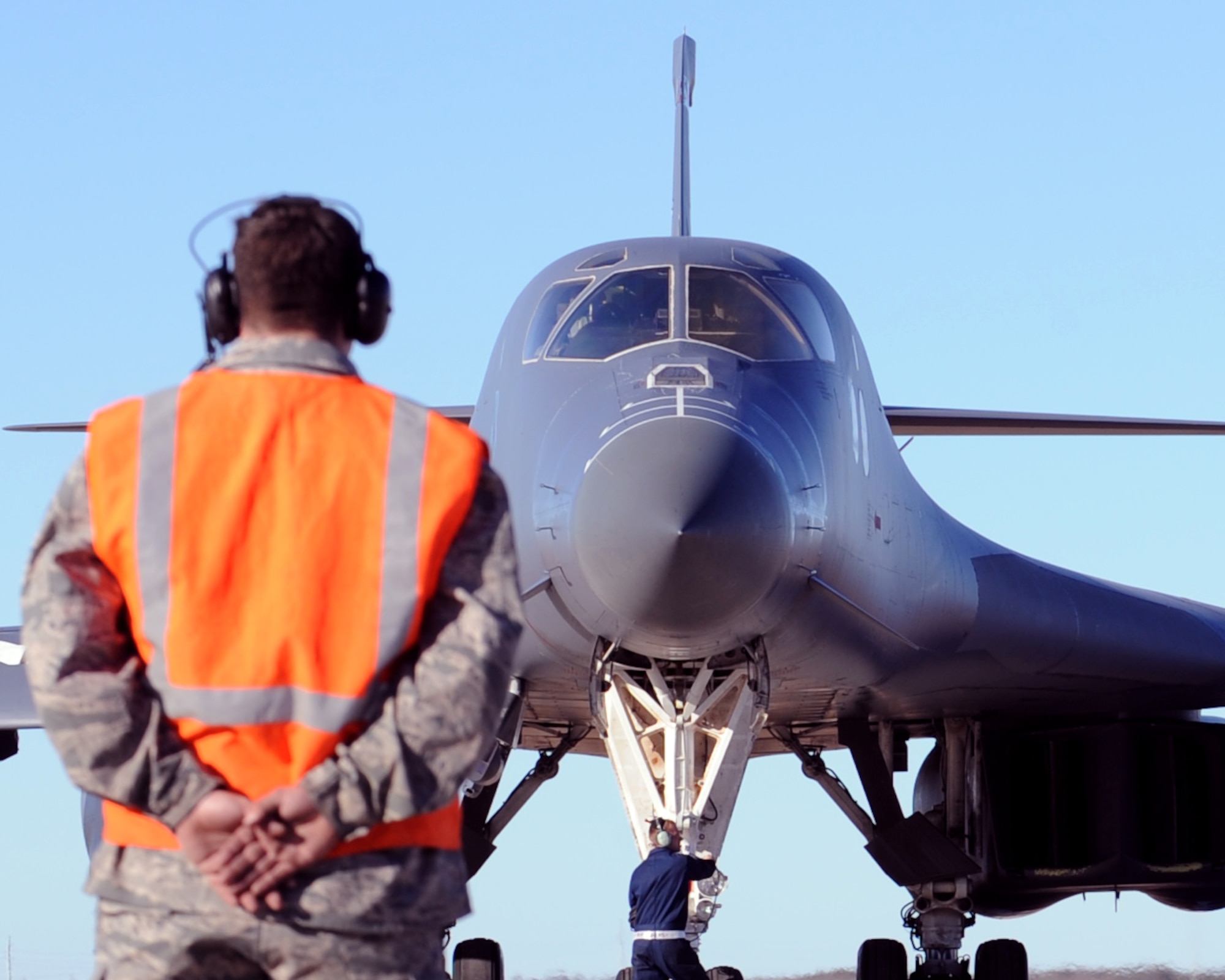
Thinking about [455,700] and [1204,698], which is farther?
[1204,698]

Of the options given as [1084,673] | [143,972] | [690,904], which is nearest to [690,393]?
[690,904]

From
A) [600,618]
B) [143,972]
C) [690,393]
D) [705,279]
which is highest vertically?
[705,279]

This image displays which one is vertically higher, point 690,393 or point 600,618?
point 690,393

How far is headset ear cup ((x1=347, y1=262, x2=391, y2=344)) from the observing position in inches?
118

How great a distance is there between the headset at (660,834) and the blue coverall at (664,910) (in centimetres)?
3

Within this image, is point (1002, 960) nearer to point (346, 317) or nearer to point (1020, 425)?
point (1020, 425)

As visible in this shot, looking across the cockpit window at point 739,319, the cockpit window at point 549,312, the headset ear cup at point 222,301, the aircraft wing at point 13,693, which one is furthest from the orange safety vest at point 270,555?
the aircraft wing at point 13,693

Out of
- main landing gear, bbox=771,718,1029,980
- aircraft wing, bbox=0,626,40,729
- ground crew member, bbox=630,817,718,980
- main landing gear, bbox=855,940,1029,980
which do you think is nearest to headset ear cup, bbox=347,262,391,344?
ground crew member, bbox=630,817,718,980

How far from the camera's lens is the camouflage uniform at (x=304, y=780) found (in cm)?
264

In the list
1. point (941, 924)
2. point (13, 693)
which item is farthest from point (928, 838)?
point (13, 693)

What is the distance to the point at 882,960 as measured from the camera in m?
13.4

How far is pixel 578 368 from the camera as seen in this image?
8969 mm

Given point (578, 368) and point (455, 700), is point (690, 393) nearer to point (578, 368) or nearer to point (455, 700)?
point (578, 368)

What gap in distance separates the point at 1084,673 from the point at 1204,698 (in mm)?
1192
